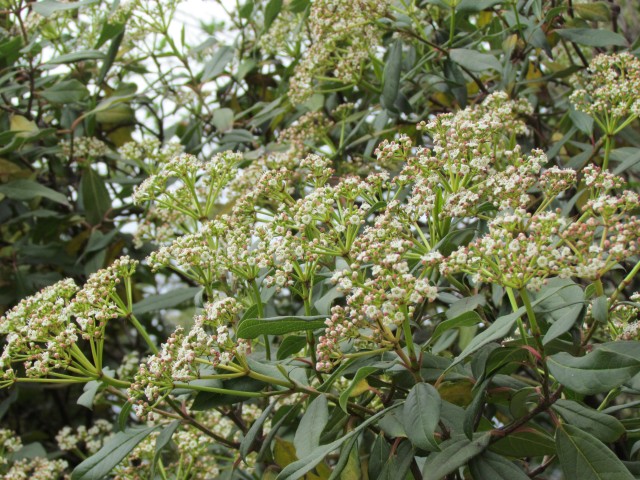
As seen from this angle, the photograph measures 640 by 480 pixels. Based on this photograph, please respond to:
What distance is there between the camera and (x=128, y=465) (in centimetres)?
286

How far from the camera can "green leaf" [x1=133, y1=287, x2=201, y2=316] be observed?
3627 millimetres

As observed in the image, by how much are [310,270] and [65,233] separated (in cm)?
302

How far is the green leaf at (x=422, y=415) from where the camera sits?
66.2 inches

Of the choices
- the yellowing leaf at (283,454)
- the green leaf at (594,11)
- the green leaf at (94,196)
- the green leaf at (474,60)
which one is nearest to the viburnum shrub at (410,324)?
the yellowing leaf at (283,454)

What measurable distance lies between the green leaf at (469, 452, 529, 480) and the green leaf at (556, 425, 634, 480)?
0.11 metres

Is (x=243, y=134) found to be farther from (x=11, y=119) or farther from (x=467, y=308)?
(x=467, y=308)

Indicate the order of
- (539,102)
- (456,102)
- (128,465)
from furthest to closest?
(539,102) → (456,102) → (128,465)

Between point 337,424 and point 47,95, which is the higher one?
point 47,95

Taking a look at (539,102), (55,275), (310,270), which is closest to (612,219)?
(310,270)

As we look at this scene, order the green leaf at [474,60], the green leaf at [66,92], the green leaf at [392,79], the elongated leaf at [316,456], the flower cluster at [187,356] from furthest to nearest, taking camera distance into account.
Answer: the green leaf at [66,92] → the green leaf at [392,79] → the green leaf at [474,60] → the flower cluster at [187,356] → the elongated leaf at [316,456]

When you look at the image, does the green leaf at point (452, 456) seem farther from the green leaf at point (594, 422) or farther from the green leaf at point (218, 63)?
the green leaf at point (218, 63)

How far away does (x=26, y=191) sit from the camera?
3.93 metres

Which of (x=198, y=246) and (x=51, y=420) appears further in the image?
(x=51, y=420)

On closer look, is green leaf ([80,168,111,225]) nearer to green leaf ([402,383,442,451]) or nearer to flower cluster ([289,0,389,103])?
flower cluster ([289,0,389,103])
